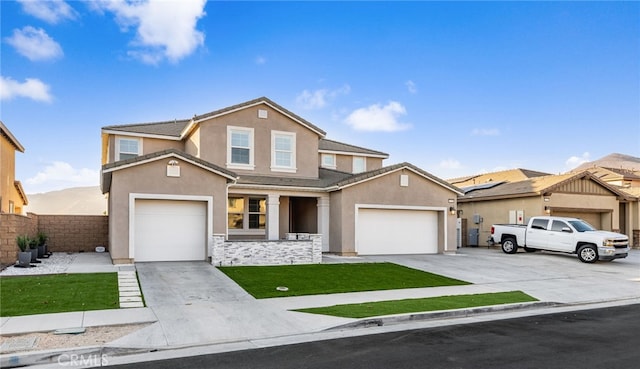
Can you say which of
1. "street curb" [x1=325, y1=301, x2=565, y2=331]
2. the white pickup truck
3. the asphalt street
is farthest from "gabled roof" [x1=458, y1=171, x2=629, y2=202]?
the asphalt street

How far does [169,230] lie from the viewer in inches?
641

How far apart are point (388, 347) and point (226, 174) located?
35.4 feet

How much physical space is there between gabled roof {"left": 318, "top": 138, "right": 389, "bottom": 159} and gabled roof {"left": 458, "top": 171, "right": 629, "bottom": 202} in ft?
18.6

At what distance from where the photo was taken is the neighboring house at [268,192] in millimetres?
16359

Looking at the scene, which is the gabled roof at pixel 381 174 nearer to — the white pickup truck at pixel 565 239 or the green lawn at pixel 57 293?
the white pickup truck at pixel 565 239

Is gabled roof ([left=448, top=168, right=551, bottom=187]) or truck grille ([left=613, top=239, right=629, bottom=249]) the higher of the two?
gabled roof ([left=448, top=168, right=551, bottom=187])

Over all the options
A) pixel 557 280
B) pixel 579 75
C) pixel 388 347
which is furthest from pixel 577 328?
pixel 579 75

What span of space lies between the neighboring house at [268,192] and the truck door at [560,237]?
4191 millimetres

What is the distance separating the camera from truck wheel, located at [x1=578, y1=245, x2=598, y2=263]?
1877 centimetres

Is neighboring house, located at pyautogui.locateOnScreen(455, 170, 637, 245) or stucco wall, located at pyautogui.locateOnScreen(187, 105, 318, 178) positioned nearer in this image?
stucco wall, located at pyautogui.locateOnScreen(187, 105, 318, 178)

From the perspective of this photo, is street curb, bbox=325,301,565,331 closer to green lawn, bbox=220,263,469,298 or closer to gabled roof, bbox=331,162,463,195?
green lawn, bbox=220,263,469,298

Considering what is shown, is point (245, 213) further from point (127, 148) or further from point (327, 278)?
point (327, 278)

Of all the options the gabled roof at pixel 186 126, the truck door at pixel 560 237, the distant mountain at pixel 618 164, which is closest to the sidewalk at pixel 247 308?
the truck door at pixel 560 237

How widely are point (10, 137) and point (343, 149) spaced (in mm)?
16738
